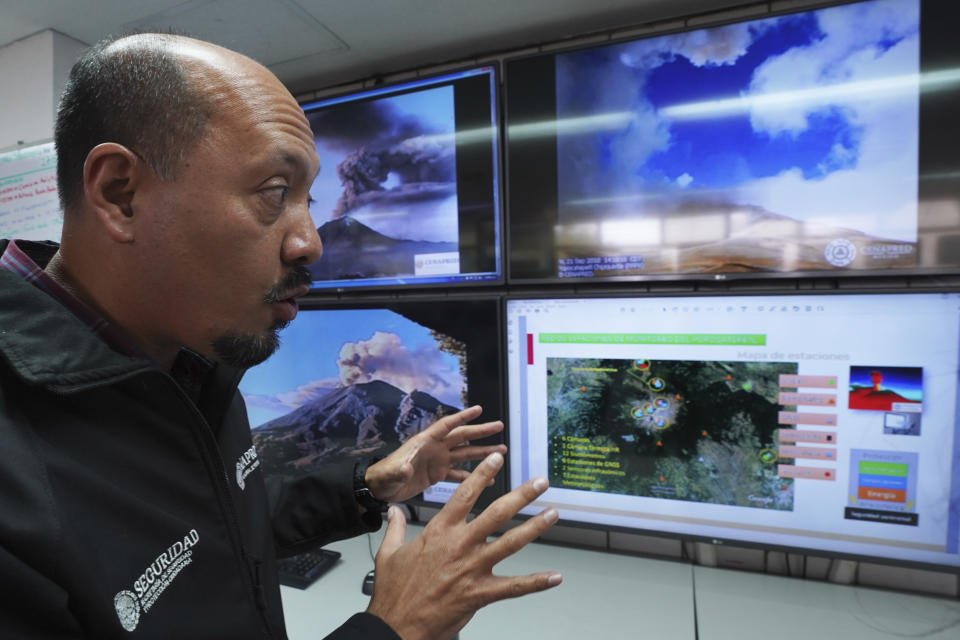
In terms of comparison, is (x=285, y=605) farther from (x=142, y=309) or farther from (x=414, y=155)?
(x=414, y=155)

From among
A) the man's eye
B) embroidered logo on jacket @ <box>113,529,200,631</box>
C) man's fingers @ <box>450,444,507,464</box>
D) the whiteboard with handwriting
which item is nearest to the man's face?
the man's eye

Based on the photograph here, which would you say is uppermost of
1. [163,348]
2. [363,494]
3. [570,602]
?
[163,348]

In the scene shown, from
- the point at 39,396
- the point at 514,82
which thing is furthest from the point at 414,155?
the point at 39,396

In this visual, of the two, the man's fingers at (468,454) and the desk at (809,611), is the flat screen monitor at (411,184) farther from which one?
the desk at (809,611)

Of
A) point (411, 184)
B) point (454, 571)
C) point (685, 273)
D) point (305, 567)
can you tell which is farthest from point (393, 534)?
point (411, 184)

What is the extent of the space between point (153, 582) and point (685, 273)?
105 cm

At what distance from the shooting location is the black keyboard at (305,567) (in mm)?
1102

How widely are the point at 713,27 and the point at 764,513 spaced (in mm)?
1046

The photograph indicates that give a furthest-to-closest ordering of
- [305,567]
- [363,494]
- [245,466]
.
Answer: [305,567] < [363,494] < [245,466]

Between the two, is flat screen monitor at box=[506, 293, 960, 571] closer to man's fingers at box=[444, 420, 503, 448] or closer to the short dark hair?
man's fingers at box=[444, 420, 503, 448]

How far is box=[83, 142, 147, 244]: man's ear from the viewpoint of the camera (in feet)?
1.72

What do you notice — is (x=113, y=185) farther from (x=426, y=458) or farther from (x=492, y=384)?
(x=492, y=384)

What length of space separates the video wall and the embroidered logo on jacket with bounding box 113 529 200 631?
0.75 meters

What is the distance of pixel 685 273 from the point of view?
1040 mm
